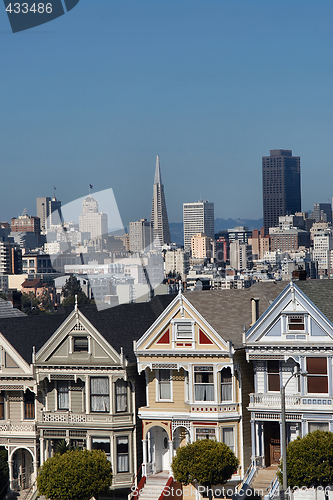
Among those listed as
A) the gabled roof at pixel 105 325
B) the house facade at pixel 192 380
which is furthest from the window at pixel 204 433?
the gabled roof at pixel 105 325

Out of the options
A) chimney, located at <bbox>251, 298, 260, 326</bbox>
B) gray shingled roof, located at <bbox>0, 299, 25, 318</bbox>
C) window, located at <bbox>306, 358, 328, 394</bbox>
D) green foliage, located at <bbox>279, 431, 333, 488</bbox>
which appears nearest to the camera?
green foliage, located at <bbox>279, 431, 333, 488</bbox>

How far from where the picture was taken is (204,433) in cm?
3859

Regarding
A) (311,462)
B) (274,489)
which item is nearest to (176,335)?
(274,489)

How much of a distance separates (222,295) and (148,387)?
4.89 metres

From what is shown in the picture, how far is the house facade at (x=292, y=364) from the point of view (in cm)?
3656

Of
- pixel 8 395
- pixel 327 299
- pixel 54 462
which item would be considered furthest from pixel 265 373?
pixel 8 395

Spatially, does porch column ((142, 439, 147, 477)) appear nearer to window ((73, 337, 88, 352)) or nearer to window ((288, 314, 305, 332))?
window ((73, 337, 88, 352))

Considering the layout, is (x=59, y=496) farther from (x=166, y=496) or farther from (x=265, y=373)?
(x=265, y=373)

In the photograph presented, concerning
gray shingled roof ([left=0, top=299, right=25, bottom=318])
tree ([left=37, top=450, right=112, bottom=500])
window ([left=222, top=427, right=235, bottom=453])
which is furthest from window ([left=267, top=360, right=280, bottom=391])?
gray shingled roof ([left=0, top=299, right=25, bottom=318])

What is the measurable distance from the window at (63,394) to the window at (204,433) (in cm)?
602

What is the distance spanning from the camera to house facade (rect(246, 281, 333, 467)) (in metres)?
36.6

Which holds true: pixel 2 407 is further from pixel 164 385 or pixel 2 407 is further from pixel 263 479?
pixel 263 479

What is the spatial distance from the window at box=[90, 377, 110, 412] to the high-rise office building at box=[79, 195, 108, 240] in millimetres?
7620

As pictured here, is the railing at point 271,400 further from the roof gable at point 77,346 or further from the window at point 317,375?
the roof gable at point 77,346
